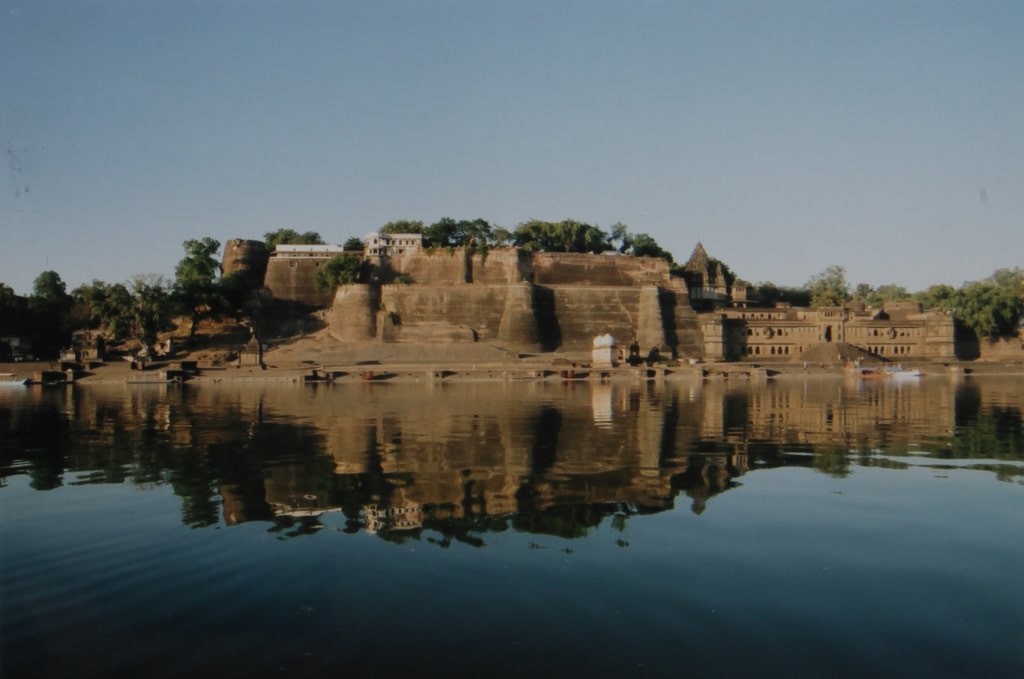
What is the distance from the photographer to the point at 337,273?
7406 centimetres

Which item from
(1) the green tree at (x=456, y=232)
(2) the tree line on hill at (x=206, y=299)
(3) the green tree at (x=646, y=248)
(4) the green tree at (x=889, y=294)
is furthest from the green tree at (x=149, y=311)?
(4) the green tree at (x=889, y=294)

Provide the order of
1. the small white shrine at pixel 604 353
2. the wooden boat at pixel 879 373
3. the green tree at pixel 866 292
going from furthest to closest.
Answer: the green tree at pixel 866 292
the small white shrine at pixel 604 353
the wooden boat at pixel 879 373

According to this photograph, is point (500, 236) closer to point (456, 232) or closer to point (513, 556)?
point (456, 232)

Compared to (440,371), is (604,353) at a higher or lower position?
higher

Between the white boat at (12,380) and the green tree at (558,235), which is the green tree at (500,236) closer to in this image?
the green tree at (558,235)

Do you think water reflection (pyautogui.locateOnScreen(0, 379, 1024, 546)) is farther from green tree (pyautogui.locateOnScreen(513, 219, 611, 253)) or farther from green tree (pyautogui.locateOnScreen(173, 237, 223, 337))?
green tree (pyautogui.locateOnScreen(513, 219, 611, 253))

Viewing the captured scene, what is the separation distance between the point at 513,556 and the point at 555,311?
210 ft

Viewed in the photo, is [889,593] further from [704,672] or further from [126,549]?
[126,549]

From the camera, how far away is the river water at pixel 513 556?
21.0ft

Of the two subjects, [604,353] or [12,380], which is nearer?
[12,380]

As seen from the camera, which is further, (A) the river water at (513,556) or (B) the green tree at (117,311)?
(B) the green tree at (117,311)

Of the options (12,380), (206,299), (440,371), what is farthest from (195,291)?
(440,371)

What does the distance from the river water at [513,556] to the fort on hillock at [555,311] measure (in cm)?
5053

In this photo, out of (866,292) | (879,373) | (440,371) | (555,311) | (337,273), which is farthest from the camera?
(866,292)
